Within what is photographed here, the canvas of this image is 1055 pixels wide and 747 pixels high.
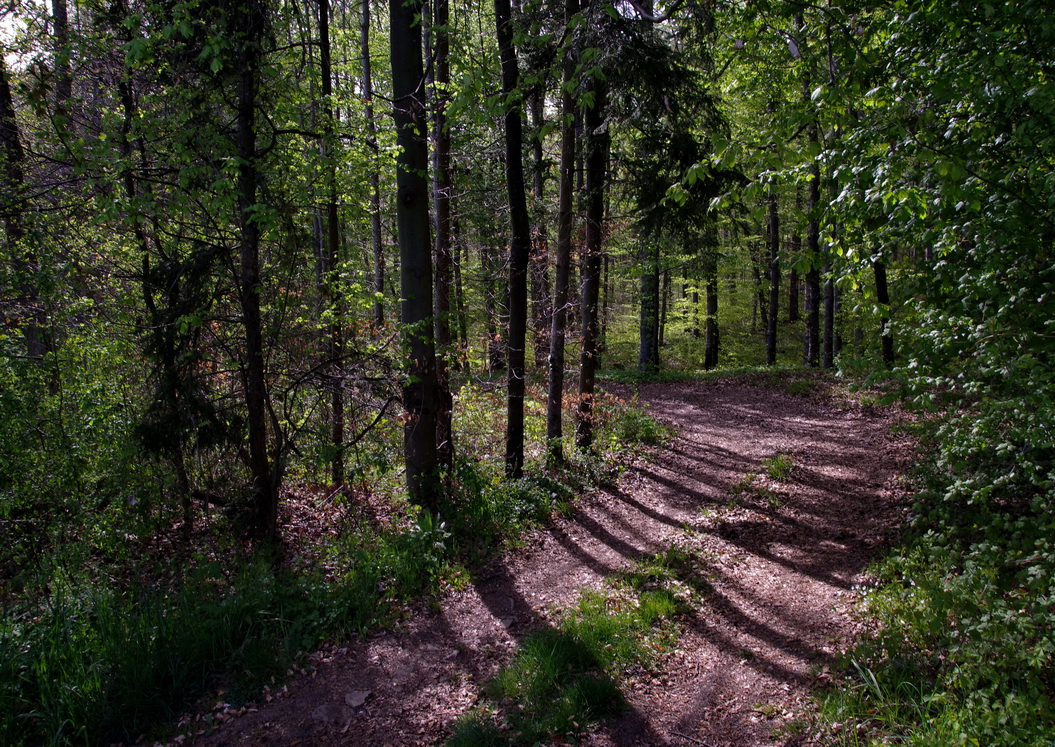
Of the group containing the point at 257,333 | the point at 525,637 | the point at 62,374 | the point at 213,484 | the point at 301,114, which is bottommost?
the point at 525,637

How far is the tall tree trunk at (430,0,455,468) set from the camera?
298 inches

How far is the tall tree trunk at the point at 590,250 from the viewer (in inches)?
402

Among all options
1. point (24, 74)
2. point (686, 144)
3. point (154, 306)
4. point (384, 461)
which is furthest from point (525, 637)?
point (686, 144)

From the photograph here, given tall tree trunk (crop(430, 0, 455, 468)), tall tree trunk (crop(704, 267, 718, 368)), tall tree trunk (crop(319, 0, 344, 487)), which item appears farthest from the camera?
tall tree trunk (crop(704, 267, 718, 368))

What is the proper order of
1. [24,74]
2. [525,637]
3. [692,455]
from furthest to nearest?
[692,455], [24,74], [525,637]

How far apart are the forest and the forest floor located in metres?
0.26

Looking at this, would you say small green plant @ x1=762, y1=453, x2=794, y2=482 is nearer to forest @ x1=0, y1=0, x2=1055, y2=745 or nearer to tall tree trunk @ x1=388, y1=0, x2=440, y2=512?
forest @ x1=0, y1=0, x2=1055, y2=745

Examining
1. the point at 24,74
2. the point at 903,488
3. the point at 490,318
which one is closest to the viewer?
the point at 24,74

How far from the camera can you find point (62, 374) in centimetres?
609

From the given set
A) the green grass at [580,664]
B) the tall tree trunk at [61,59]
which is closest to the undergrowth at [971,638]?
the green grass at [580,664]

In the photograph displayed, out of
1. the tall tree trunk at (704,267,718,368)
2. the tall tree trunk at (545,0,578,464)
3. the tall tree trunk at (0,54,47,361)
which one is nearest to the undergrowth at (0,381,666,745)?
the tall tree trunk at (545,0,578,464)

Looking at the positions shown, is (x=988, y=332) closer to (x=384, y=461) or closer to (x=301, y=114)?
(x=384, y=461)

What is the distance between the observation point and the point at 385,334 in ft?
24.7

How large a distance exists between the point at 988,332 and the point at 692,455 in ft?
24.0
